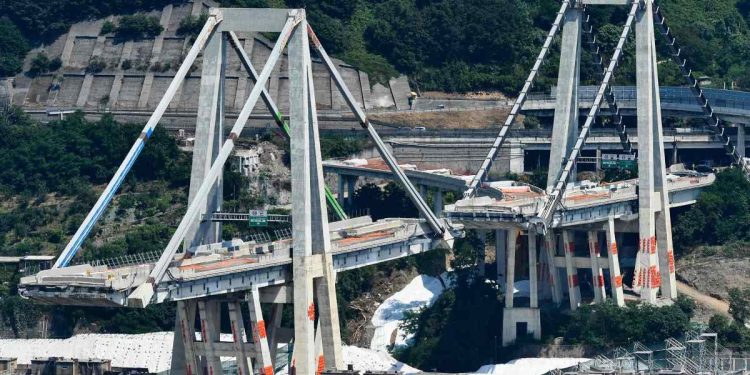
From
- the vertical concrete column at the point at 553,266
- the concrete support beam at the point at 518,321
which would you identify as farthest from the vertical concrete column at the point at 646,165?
the concrete support beam at the point at 518,321

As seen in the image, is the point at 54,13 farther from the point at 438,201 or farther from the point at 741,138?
the point at 741,138

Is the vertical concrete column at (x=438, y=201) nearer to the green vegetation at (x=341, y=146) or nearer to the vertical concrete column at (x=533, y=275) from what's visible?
the green vegetation at (x=341, y=146)

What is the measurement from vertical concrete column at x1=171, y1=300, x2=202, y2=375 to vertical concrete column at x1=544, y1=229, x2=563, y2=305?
27602 millimetres

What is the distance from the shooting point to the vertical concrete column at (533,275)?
133m

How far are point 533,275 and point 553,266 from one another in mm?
2597

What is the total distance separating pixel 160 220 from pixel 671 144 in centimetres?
3398

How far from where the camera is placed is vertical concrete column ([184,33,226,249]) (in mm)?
115812

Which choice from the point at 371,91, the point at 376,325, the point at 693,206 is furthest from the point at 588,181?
the point at 371,91

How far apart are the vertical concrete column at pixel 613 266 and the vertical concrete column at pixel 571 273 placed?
1.92m

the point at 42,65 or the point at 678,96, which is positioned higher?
the point at 42,65

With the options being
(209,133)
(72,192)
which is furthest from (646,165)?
(72,192)

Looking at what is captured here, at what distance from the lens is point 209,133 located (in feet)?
380

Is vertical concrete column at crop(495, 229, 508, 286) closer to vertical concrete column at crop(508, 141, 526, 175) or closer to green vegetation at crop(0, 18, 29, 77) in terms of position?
vertical concrete column at crop(508, 141, 526, 175)

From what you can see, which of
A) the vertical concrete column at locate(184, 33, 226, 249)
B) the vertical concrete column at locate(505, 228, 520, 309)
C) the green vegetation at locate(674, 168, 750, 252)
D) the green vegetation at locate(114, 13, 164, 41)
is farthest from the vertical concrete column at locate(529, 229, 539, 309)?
the green vegetation at locate(114, 13, 164, 41)
